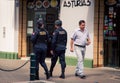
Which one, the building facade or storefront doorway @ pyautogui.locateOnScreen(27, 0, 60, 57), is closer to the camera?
the building facade

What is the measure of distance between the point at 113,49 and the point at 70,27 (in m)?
2.22

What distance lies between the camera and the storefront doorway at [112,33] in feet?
52.6

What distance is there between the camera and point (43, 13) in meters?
19.2

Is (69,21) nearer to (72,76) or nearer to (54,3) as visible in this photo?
(54,3)

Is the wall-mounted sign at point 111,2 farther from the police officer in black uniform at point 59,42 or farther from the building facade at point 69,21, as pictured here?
the police officer in black uniform at point 59,42

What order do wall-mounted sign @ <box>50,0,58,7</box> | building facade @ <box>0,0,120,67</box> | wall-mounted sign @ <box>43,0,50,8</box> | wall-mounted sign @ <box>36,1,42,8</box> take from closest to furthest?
building facade @ <box>0,0,120,67</box>, wall-mounted sign @ <box>50,0,58,7</box>, wall-mounted sign @ <box>43,0,50,8</box>, wall-mounted sign @ <box>36,1,42,8</box>

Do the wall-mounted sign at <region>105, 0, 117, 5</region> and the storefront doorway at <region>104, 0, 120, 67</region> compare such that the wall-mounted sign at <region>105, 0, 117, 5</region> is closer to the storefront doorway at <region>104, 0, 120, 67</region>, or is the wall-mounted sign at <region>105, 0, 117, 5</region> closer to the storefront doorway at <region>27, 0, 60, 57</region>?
the storefront doorway at <region>104, 0, 120, 67</region>

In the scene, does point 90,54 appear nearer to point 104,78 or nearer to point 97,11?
point 97,11

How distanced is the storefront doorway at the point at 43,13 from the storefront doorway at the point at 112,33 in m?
2.83

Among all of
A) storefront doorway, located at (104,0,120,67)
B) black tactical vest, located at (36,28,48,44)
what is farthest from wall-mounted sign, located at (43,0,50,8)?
black tactical vest, located at (36,28,48,44)

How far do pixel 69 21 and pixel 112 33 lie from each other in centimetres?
211

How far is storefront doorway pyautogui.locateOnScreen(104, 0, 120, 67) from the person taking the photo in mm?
16031

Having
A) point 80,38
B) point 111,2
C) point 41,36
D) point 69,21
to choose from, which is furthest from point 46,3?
point 41,36

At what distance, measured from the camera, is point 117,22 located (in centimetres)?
1608
